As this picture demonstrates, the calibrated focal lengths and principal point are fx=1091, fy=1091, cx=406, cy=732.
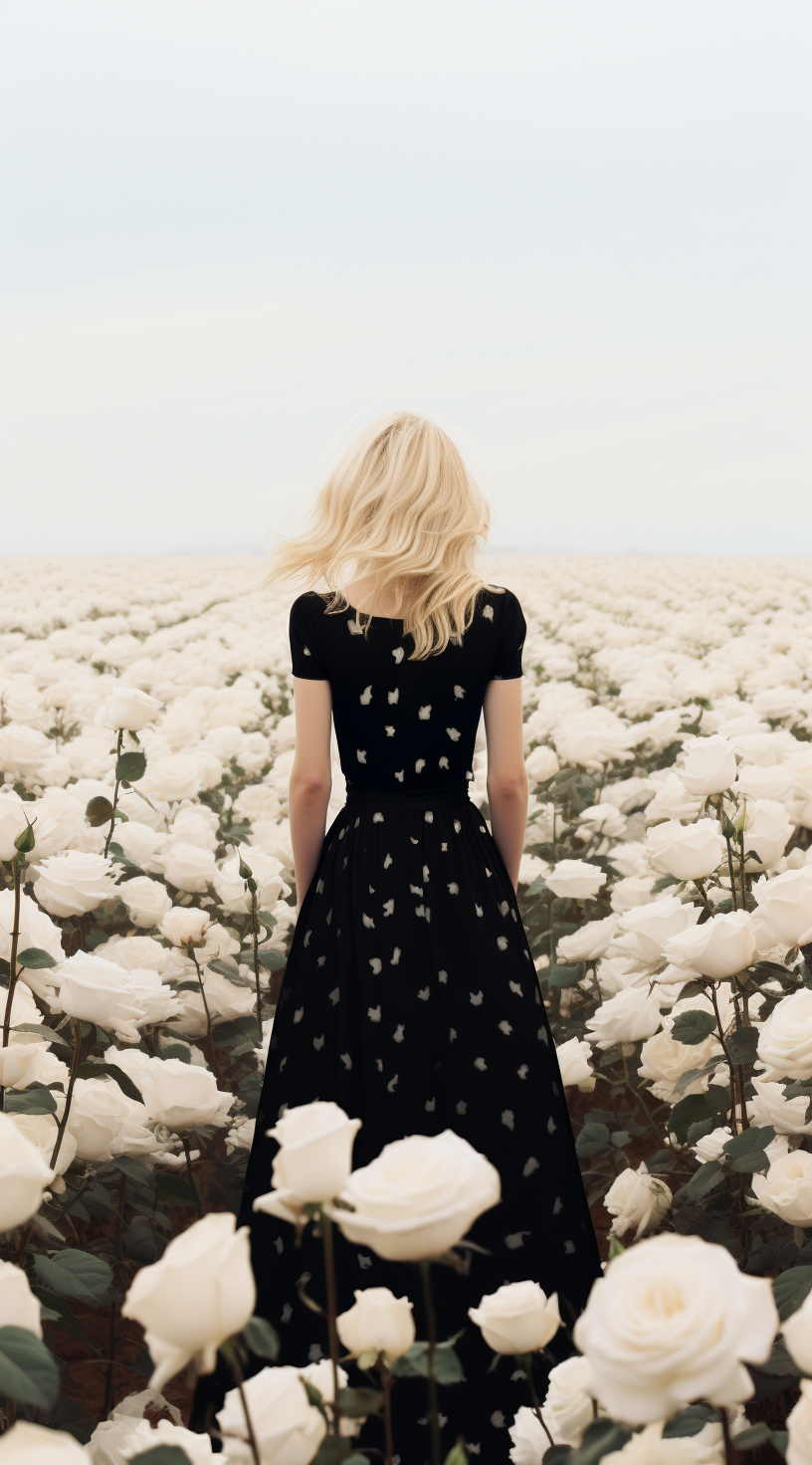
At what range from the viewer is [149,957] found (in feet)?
7.58

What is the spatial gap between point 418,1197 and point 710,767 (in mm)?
1693

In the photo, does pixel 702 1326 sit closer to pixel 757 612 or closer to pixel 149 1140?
pixel 149 1140

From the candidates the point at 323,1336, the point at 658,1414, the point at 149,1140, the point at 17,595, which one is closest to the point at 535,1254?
the point at 323,1336

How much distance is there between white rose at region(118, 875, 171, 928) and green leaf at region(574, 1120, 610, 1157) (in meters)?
1.07

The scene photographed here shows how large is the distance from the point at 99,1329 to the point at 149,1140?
0.97m

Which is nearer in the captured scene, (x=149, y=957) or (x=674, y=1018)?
(x=674, y=1018)

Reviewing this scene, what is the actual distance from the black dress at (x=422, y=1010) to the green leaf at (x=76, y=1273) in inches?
25.0

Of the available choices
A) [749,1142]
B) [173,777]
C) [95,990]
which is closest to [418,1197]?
[95,990]

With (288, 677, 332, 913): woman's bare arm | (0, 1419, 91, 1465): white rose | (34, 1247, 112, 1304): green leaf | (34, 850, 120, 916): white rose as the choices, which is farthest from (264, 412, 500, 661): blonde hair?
(0, 1419, 91, 1465): white rose

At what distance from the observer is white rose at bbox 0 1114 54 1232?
781 mm

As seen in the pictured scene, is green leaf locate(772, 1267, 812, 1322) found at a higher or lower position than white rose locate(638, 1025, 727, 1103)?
higher

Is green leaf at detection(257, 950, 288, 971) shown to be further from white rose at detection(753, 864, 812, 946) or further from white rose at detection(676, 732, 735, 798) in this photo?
white rose at detection(753, 864, 812, 946)

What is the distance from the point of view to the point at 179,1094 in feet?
6.17

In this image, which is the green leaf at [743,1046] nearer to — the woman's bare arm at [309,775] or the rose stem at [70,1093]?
the woman's bare arm at [309,775]
